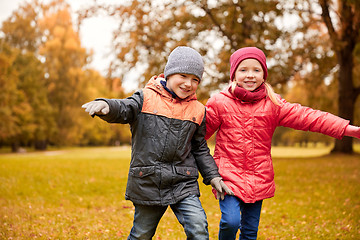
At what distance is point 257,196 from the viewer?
317cm

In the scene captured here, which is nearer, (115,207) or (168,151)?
(168,151)

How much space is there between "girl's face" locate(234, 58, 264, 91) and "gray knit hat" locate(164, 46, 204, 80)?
16.9 inches

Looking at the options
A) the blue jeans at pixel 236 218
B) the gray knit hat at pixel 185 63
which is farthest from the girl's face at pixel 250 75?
the blue jeans at pixel 236 218

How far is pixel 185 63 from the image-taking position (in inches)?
119

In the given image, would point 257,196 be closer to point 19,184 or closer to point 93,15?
point 19,184

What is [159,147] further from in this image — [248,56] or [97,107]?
[248,56]

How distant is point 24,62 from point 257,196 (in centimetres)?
3439

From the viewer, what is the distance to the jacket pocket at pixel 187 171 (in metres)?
2.94

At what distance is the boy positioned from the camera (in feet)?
9.48

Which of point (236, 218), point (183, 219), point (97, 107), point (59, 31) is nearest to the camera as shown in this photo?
point (97, 107)

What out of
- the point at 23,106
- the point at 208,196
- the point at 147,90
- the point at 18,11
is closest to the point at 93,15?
the point at 208,196

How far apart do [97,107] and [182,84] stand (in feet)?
2.74

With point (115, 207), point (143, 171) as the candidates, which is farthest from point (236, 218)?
point (115, 207)

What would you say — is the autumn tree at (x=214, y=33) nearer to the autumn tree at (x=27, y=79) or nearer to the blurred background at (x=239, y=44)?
the blurred background at (x=239, y=44)
